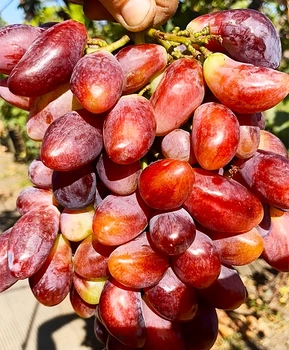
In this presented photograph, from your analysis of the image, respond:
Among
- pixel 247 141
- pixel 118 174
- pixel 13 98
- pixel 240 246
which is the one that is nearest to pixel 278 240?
pixel 240 246

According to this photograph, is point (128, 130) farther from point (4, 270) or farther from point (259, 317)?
point (259, 317)

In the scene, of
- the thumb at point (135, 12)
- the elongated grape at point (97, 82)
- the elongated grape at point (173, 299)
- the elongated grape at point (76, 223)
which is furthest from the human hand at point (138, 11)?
the elongated grape at point (173, 299)

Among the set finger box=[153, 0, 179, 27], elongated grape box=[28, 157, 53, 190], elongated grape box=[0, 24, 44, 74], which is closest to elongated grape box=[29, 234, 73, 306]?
elongated grape box=[28, 157, 53, 190]

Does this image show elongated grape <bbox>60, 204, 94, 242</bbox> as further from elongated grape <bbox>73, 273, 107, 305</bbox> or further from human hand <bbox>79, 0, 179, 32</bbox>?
human hand <bbox>79, 0, 179, 32</bbox>

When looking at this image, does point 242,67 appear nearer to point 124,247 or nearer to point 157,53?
point 157,53

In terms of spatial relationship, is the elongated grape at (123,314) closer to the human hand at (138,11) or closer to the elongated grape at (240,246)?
the elongated grape at (240,246)

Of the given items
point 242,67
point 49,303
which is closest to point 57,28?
point 242,67
